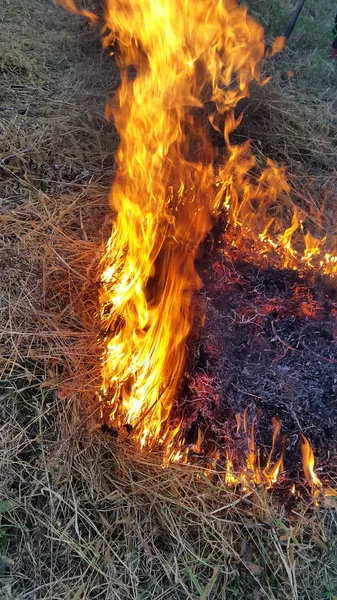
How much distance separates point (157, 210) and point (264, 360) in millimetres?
986

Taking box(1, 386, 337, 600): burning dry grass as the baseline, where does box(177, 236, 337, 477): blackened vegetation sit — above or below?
above

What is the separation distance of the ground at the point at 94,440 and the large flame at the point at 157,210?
15 cm

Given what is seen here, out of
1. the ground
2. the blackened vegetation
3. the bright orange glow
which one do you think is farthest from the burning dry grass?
the blackened vegetation

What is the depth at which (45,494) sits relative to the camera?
1841mm

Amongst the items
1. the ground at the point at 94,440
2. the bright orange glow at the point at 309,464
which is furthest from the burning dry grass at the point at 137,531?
the bright orange glow at the point at 309,464

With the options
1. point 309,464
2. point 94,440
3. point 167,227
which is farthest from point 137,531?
point 167,227

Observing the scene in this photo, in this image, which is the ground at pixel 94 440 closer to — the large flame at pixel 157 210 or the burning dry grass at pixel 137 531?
the burning dry grass at pixel 137 531

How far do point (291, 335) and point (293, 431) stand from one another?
52 centimetres

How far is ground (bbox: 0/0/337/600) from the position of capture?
171 centimetres

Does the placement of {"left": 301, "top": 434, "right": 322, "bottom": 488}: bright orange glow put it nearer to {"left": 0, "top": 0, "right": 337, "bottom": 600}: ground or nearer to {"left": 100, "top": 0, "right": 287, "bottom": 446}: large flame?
{"left": 0, "top": 0, "right": 337, "bottom": 600}: ground

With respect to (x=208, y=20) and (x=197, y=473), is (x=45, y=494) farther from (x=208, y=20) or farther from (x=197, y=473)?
(x=208, y=20)

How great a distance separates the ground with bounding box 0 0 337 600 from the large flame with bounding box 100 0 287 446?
0.15 m

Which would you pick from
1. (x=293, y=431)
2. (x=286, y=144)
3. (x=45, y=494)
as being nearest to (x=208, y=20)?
(x=286, y=144)

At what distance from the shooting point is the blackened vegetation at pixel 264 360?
6.67 ft
